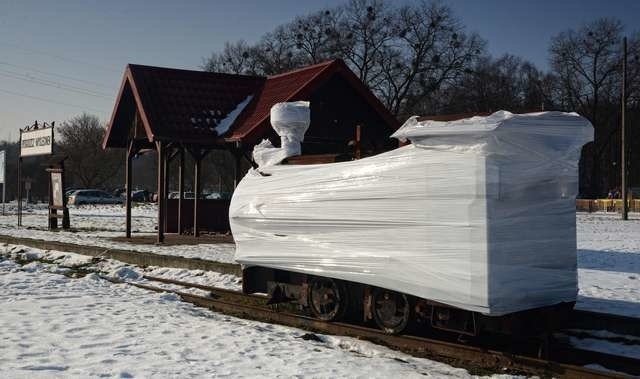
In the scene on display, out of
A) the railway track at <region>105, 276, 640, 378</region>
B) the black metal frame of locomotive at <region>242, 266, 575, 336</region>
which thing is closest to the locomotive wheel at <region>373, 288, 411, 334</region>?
the black metal frame of locomotive at <region>242, 266, 575, 336</region>

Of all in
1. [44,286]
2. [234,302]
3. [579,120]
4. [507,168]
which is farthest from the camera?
[44,286]

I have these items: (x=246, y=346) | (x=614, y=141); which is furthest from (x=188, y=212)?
(x=614, y=141)

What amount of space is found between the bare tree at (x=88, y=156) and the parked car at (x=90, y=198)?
9.68 m

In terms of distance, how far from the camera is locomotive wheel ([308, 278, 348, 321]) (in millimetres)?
8070

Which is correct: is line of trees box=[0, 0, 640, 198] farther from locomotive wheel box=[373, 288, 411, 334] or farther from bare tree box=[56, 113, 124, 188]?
locomotive wheel box=[373, 288, 411, 334]

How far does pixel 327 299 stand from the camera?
838 centimetres

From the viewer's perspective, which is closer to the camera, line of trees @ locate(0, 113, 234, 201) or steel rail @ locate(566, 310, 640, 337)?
steel rail @ locate(566, 310, 640, 337)

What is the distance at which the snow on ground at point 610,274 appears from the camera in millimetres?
9031

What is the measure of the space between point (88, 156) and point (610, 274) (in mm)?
62157

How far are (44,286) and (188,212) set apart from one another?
10582 mm

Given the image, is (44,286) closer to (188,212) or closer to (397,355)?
(397,355)

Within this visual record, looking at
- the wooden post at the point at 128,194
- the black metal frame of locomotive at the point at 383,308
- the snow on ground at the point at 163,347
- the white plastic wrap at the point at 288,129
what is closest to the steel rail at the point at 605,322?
the black metal frame of locomotive at the point at 383,308

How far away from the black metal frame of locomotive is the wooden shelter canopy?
342 inches

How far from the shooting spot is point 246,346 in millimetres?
7180
